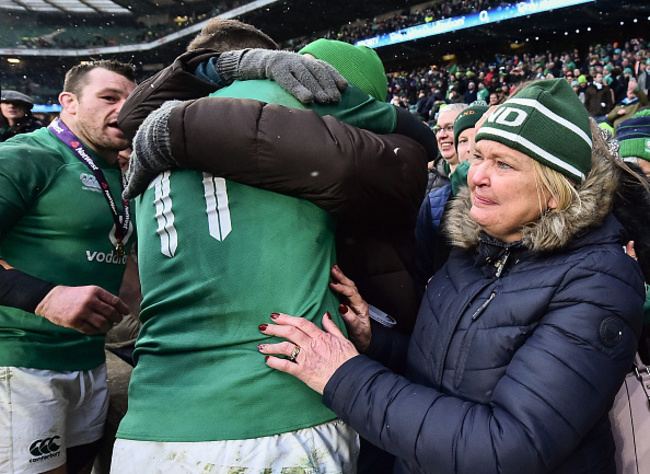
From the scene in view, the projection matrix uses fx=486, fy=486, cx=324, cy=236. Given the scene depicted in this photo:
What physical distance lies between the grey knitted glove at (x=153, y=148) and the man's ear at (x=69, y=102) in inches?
54.5

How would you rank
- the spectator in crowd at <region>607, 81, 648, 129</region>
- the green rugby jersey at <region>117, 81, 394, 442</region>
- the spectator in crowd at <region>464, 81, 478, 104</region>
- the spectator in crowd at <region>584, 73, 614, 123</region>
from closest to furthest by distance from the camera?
1. the green rugby jersey at <region>117, 81, 394, 442</region>
2. the spectator in crowd at <region>607, 81, 648, 129</region>
3. the spectator in crowd at <region>584, 73, 614, 123</region>
4. the spectator in crowd at <region>464, 81, 478, 104</region>

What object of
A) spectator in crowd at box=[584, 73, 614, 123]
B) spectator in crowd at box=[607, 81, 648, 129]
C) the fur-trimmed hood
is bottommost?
spectator in crowd at box=[584, 73, 614, 123]

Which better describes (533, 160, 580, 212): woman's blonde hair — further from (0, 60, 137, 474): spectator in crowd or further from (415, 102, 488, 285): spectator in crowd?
(0, 60, 137, 474): spectator in crowd

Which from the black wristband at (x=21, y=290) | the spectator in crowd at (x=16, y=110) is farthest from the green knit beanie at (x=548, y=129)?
the spectator in crowd at (x=16, y=110)

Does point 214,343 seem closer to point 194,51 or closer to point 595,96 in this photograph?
point 194,51

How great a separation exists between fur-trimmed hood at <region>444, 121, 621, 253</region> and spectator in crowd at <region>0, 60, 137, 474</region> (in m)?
1.48

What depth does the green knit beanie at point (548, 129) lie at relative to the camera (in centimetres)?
128

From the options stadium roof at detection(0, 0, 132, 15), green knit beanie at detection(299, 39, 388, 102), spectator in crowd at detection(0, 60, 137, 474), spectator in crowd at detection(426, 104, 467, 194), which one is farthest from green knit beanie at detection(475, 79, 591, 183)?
stadium roof at detection(0, 0, 132, 15)

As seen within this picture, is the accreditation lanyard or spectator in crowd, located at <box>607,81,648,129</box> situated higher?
the accreditation lanyard

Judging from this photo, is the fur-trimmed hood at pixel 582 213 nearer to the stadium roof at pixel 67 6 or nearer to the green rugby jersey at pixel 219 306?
the green rugby jersey at pixel 219 306

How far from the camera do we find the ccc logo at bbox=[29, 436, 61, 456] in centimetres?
195

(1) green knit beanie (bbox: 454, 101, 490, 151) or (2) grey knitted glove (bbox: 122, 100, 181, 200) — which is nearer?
(2) grey knitted glove (bbox: 122, 100, 181, 200)

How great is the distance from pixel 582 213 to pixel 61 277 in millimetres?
1995

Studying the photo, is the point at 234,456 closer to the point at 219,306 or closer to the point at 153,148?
the point at 219,306
